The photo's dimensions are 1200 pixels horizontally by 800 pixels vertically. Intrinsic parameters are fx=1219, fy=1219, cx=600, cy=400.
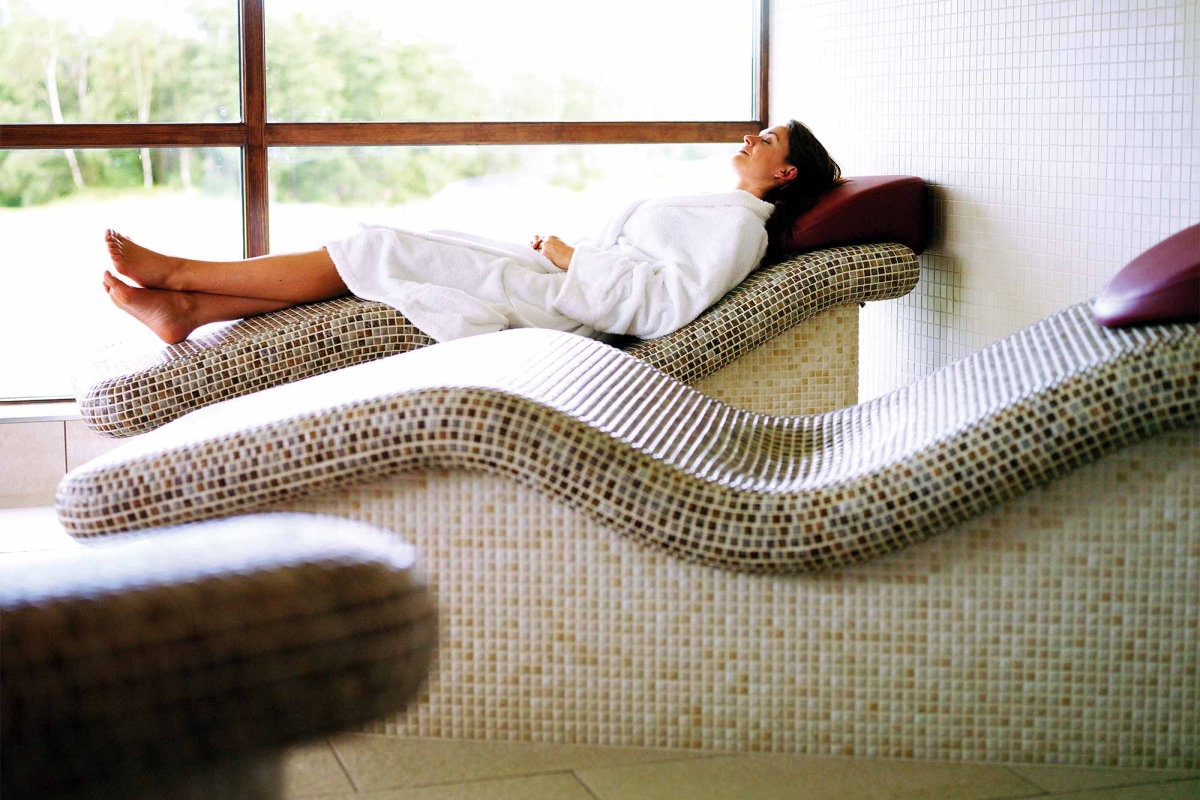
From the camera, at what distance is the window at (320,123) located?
375 centimetres

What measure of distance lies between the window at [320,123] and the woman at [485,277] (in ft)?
3.38

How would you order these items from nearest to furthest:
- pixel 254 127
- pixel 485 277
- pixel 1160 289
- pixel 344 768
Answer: pixel 1160 289
pixel 344 768
pixel 485 277
pixel 254 127

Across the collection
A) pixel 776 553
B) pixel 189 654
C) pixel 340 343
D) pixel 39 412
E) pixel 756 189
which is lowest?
pixel 39 412

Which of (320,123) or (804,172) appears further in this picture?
(320,123)

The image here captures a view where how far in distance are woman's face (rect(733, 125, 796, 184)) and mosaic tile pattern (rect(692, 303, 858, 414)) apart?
55cm

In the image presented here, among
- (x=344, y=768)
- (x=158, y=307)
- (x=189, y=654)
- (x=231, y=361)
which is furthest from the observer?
(x=158, y=307)

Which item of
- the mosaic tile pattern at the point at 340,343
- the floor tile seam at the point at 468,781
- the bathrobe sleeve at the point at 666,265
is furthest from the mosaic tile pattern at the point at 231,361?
the floor tile seam at the point at 468,781

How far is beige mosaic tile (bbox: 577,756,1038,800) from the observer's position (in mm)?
1718

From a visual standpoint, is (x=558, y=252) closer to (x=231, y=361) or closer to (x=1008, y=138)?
(x=231, y=361)

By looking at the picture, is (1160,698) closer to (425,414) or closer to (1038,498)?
(1038,498)

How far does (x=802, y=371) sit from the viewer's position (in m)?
3.06

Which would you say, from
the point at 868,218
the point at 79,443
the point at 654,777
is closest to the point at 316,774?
the point at 654,777

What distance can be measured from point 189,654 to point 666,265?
2428 millimetres

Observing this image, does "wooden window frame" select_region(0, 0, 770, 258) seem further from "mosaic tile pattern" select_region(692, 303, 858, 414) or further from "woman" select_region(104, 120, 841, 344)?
"mosaic tile pattern" select_region(692, 303, 858, 414)
